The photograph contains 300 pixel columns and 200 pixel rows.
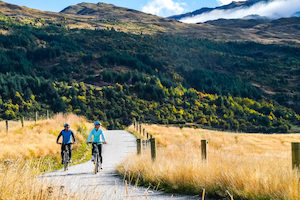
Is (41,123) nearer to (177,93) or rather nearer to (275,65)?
(177,93)

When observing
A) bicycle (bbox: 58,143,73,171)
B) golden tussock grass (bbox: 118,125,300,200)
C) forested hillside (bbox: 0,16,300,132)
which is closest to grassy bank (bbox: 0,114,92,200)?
bicycle (bbox: 58,143,73,171)

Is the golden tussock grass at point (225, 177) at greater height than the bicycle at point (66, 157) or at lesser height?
greater

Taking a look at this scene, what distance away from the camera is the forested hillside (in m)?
86.1

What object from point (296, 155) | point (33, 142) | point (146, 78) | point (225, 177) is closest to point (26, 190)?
point (225, 177)

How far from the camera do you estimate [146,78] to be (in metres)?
114

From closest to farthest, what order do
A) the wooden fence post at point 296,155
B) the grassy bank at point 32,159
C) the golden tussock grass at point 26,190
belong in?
the golden tussock grass at point 26,190 < the grassy bank at point 32,159 < the wooden fence post at point 296,155

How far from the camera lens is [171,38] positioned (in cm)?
16162

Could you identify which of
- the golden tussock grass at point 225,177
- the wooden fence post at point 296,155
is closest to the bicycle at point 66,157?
the golden tussock grass at point 225,177

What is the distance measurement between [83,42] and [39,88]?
5897cm

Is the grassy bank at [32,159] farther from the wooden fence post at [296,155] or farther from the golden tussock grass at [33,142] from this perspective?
the wooden fence post at [296,155]

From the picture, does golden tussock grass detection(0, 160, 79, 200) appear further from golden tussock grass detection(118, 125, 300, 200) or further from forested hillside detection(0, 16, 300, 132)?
forested hillside detection(0, 16, 300, 132)

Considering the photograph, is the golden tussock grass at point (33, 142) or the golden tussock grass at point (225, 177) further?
the golden tussock grass at point (33, 142)

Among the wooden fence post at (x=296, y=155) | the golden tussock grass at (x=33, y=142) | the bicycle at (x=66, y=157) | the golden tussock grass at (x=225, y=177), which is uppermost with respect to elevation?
the wooden fence post at (x=296, y=155)

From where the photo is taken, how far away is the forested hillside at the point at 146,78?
86.1 meters
